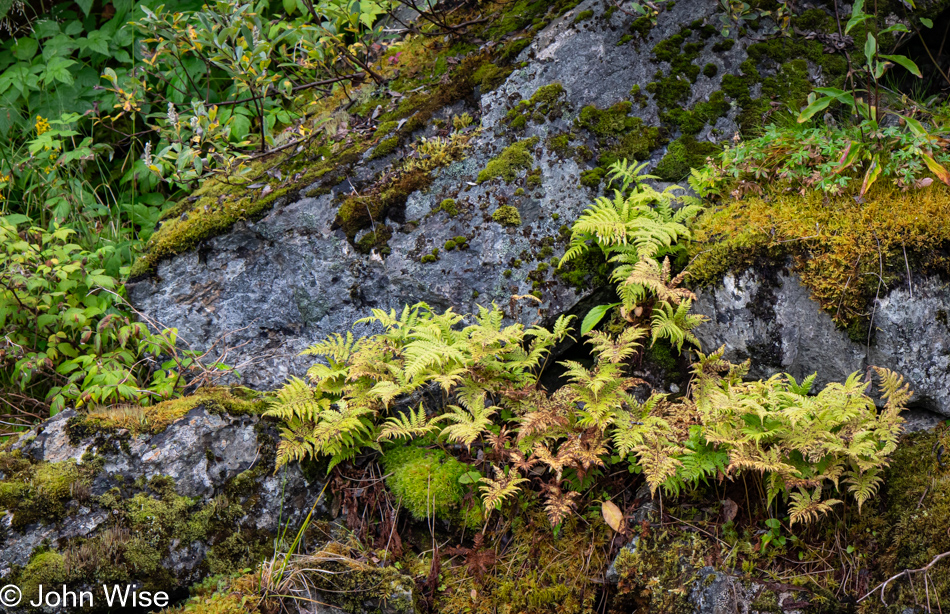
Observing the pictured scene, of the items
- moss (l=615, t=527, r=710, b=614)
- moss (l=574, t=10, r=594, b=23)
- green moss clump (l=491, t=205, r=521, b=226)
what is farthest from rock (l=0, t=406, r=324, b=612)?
moss (l=574, t=10, r=594, b=23)

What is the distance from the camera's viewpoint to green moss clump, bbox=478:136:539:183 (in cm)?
523

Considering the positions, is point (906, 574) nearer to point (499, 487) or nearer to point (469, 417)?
point (499, 487)

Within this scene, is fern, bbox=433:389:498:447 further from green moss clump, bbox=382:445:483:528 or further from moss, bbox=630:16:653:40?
moss, bbox=630:16:653:40

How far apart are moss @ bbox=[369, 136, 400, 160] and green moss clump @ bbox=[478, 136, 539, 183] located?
0.93 m

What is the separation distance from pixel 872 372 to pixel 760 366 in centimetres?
67

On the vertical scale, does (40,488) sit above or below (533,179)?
below

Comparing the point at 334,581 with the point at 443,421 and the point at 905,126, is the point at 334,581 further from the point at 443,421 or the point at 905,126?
the point at 905,126

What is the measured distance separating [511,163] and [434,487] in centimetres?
279

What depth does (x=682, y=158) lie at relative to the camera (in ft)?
16.7

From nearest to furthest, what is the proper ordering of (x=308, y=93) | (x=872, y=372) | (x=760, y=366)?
1. (x=872, y=372)
2. (x=760, y=366)
3. (x=308, y=93)

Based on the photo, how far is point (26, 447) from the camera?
405 centimetres

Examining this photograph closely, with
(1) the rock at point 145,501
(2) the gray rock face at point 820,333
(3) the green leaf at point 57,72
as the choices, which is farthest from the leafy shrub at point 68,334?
(2) the gray rock face at point 820,333

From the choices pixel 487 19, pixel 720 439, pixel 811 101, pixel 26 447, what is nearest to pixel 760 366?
pixel 720 439

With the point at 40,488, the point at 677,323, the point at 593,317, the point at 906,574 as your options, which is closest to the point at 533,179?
the point at 593,317
